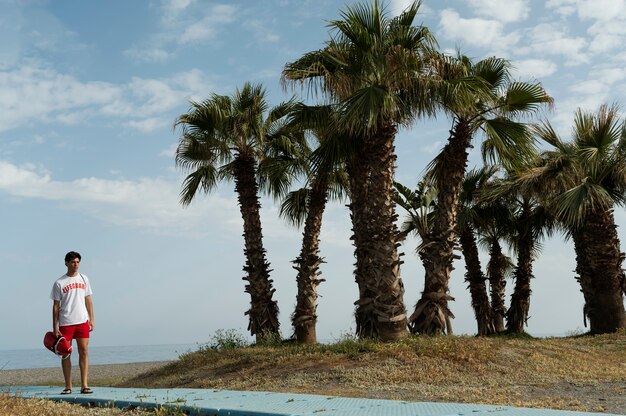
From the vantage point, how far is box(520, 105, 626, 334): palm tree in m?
22.6

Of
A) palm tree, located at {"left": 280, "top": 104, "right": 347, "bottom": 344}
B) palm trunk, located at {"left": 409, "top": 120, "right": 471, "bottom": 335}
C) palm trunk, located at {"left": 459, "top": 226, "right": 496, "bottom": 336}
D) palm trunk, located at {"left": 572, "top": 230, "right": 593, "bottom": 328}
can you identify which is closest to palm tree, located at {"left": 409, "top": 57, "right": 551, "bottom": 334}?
palm trunk, located at {"left": 409, "top": 120, "right": 471, "bottom": 335}

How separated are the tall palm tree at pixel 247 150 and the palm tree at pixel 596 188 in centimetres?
918

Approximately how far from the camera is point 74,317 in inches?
395

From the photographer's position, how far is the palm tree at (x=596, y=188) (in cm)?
2262

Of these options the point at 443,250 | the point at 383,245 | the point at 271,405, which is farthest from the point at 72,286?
the point at 443,250

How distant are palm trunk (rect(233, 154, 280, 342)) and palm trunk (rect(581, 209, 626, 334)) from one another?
11.1m

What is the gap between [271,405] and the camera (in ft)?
27.0

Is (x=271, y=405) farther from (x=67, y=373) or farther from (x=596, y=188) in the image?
(x=596, y=188)

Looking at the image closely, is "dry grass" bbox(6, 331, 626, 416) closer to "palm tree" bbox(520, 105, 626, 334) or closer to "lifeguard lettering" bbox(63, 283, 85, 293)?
"lifeguard lettering" bbox(63, 283, 85, 293)

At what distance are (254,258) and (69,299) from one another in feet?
38.4

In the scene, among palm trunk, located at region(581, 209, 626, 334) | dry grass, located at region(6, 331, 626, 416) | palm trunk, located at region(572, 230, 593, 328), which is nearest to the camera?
dry grass, located at region(6, 331, 626, 416)

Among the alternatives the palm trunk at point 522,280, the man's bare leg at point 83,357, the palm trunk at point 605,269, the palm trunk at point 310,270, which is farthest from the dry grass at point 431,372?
the palm trunk at point 522,280

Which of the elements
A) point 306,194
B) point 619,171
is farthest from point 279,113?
point 619,171


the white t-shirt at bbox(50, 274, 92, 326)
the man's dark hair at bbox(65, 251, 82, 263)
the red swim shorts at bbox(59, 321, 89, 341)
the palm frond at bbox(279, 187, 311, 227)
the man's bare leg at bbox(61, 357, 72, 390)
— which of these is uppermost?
the palm frond at bbox(279, 187, 311, 227)
